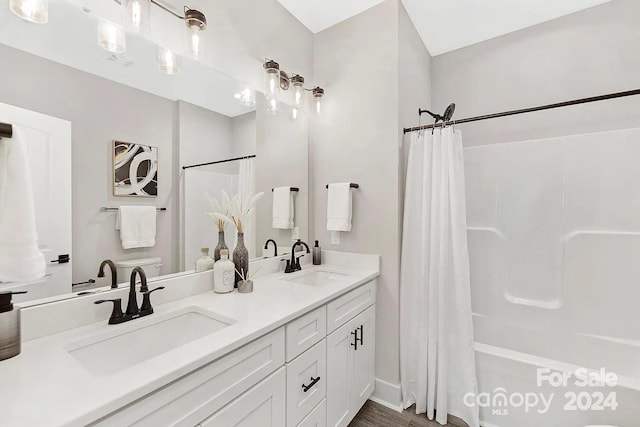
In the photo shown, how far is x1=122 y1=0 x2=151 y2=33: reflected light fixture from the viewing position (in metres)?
1.15

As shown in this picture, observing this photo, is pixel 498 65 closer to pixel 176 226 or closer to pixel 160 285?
pixel 176 226

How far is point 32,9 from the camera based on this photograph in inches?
37.4

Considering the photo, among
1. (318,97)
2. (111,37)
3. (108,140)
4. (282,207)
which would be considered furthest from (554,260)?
(111,37)

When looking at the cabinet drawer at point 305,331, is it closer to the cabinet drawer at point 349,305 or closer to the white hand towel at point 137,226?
the cabinet drawer at point 349,305

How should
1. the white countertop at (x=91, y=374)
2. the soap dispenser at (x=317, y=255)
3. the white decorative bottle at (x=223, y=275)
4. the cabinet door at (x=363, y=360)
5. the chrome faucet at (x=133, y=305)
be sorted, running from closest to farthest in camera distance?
the white countertop at (x=91, y=374), the chrome faucet at (x=133, y=305), the white decorative bottle at (x=223, y=275), the cabinet door at (x=363, y=360), the soap dispenser at (x=317, y=255)

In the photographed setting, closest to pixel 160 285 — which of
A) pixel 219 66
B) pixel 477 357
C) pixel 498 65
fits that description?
pixel 219 66

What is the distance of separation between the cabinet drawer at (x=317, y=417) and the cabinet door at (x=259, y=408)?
0.20 m

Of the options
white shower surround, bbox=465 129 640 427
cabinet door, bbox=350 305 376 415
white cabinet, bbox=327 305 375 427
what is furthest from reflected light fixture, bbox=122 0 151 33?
white shower surround, bbox=465 129 640 427

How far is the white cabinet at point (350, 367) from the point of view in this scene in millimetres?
1460

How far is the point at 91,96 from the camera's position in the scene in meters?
1.10

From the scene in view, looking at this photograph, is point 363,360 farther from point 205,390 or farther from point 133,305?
point 133,305

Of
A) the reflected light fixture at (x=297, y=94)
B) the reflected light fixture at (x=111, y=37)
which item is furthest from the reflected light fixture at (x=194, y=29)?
the reflected light fixture at (x=297, y=94)

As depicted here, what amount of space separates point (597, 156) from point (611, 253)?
0.68 m

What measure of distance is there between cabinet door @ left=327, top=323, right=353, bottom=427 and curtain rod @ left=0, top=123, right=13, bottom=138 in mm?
1390
